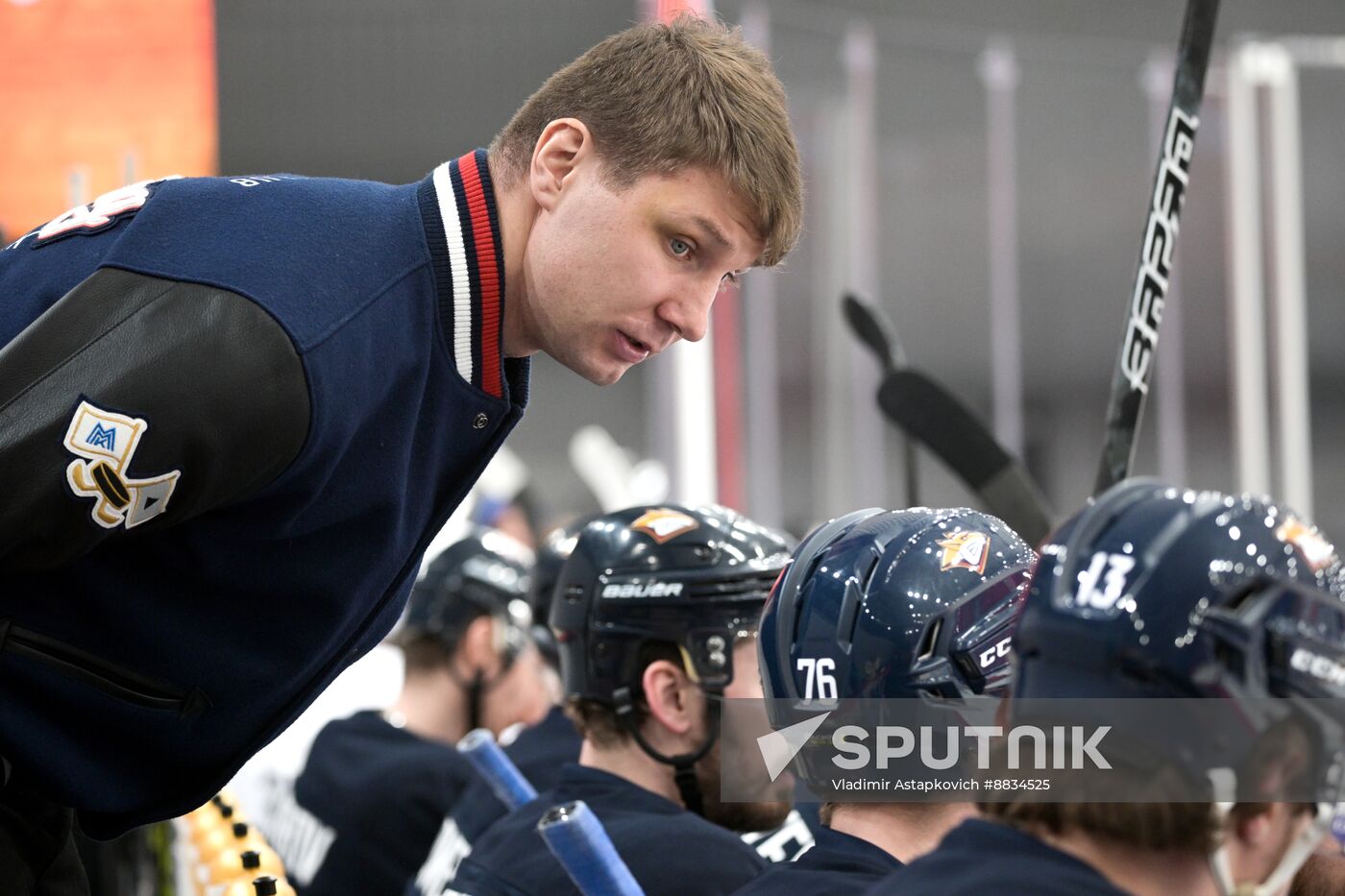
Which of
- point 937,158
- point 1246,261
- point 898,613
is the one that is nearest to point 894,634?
point 898,613

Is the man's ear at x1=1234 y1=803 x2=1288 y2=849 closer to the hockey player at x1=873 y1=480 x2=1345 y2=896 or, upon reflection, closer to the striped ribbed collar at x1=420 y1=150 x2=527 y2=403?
the hockey player at x1=873 y1=480 x2=1345 y2=896

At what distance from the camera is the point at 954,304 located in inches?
316

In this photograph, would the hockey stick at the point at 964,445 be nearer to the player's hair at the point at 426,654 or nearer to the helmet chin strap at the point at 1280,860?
the helmet chin strap at the point at 1280,860

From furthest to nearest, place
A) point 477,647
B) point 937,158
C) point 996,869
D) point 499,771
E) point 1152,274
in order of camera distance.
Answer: point 937,158 → point 477,647 → point 499,771 → point 1152,274 → point 996,869

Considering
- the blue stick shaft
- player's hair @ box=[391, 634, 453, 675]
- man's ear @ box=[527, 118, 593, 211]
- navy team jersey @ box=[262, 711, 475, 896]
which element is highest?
man's ear @ box=[527, 118, 593, 211]

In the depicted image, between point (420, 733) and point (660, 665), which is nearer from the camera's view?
point (660, 665)

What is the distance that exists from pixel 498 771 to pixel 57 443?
1.31m

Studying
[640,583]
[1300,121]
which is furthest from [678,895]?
[1300,121]

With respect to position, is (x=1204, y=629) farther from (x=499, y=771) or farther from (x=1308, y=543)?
(x=499, y=771)

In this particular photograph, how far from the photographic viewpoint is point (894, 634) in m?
1.73

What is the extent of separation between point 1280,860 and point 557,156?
94 centimetres

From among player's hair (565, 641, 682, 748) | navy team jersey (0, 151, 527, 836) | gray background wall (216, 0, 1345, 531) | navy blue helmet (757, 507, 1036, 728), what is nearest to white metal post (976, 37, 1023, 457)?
gray background wall (216, 0, 1345, 531)

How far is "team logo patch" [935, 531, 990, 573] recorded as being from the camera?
1.75m

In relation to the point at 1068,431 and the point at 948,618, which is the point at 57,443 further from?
the point at 1068,431
